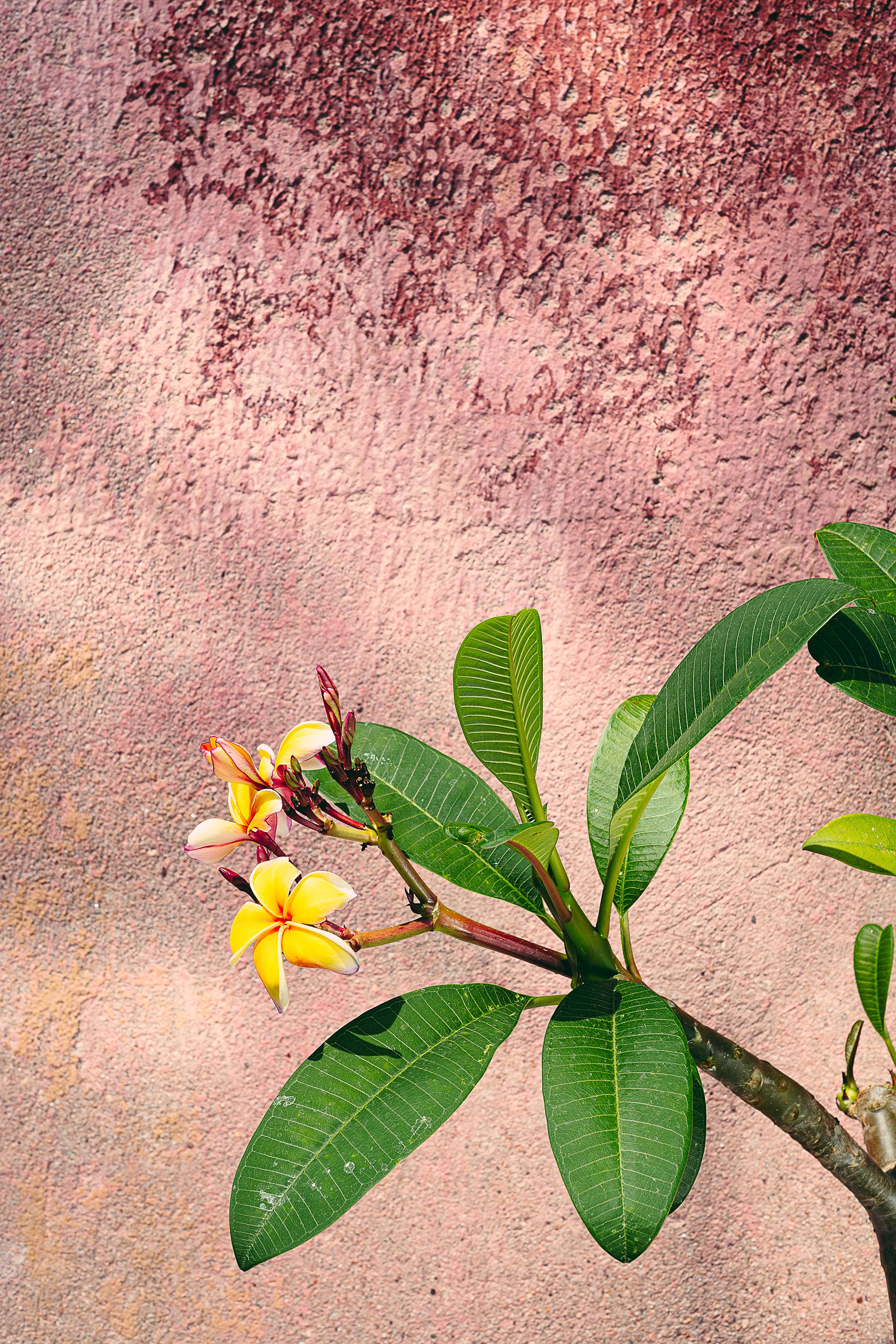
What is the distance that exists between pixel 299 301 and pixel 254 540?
15.4 inches

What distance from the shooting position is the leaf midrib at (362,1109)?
563 millimetres

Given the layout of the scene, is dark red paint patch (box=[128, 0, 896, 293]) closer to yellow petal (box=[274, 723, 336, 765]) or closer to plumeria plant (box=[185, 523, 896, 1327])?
plumeria plant (box=[185, 523, 896, 1327])

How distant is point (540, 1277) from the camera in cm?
129

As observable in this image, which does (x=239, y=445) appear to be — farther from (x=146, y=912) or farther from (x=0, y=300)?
(x=146, y=912)

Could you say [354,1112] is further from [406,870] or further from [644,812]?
[644,812]

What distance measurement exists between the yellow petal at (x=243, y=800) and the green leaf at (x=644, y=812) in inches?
12.3

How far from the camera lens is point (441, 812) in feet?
2.34

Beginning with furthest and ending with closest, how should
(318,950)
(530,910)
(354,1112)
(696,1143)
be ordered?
(696,1143), (530,910), (354,1112), (318,950)

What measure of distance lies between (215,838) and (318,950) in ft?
0.34

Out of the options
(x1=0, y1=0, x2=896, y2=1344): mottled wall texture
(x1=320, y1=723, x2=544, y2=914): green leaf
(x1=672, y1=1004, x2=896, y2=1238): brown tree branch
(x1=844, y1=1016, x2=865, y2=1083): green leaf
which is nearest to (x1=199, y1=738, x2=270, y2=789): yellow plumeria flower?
(x1=320, y1=723, x2=544, y2=914): green leaf

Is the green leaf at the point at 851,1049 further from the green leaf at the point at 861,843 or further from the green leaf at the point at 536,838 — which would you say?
the green leaf at the point at 536,838

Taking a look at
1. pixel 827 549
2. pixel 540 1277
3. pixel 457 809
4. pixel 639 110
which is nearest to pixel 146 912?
pixel 540 1277

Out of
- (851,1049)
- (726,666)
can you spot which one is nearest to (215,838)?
(726,666)

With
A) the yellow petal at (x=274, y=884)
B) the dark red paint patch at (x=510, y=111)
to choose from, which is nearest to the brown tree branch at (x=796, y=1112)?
the yellow petal at (x=274, y=884)
